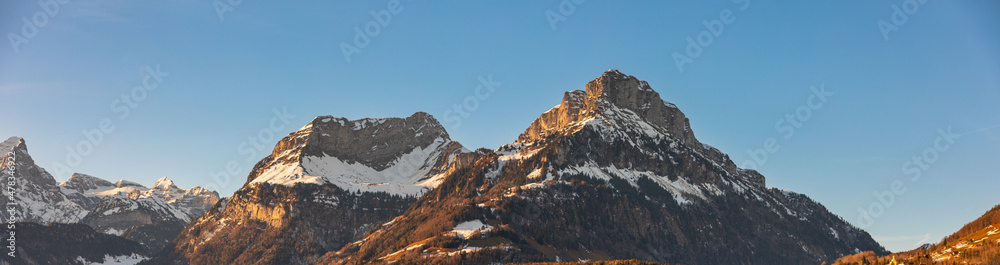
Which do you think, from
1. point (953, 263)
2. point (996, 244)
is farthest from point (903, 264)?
point (996, 244)

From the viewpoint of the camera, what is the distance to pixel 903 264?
196 metres

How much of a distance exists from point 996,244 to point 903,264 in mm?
24579

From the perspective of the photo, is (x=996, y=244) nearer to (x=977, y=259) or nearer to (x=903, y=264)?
(x=977, y=259)

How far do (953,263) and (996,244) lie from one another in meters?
13.9

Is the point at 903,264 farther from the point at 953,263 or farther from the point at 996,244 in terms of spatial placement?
the point at 996,244

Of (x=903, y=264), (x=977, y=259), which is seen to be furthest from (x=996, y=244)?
(x=903, y=264)

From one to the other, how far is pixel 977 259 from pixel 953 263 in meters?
5.17

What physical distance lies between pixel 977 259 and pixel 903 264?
16388 mm

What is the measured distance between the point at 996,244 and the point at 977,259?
9953mm

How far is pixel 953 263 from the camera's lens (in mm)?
195250

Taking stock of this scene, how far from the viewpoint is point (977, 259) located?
7638 inches

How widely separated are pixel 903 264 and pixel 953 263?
11.3m
